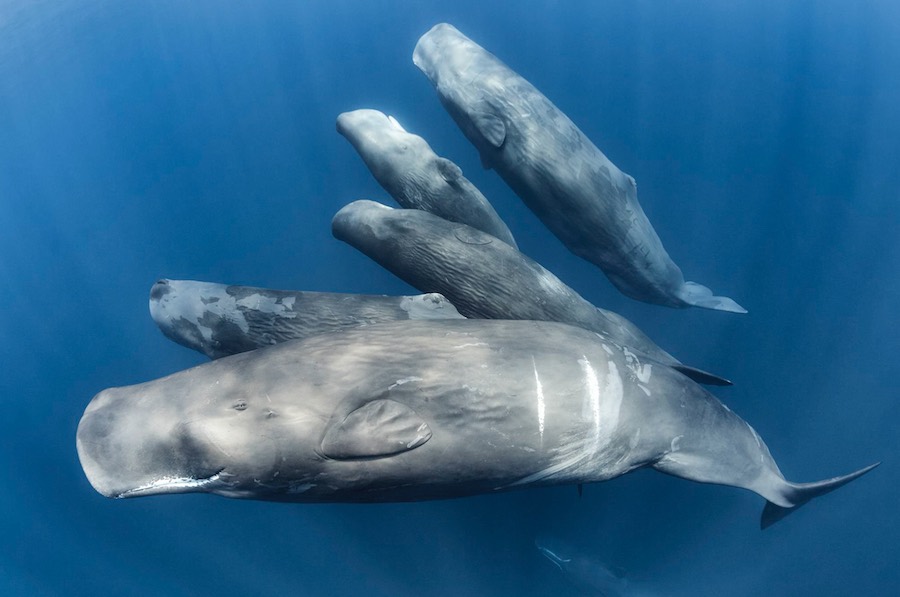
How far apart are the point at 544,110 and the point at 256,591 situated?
9312 mm

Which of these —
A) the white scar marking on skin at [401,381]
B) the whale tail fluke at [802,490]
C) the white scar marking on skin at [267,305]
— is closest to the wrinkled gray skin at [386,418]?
the white scar marking on skin at [401,381]

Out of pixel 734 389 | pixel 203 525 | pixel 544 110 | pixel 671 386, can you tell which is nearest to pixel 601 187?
pixel 544 110

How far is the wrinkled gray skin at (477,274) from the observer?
641 cm

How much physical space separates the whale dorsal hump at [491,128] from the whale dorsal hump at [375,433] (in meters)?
4.97

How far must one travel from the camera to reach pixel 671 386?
5.31 metres

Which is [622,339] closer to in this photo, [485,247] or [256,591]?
[485,247]

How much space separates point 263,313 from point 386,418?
321 cm

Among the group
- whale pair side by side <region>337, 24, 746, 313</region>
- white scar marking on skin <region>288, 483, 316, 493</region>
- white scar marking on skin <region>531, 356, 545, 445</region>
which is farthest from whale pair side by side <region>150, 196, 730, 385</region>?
white scar marking on skin <region>288, 483, 316, 493</region>

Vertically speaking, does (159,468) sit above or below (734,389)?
below

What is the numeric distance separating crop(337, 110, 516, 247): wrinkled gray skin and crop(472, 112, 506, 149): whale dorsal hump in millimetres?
682

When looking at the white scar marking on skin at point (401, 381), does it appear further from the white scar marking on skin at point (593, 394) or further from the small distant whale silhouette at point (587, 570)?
the small distant whale silhouette at point (587, 570)

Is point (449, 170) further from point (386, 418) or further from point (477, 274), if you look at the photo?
point (386, 418)

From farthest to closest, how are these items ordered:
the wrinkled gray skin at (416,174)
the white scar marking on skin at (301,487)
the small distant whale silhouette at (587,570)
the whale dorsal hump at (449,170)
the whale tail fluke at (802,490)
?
1. the small distant whale silhouette at (587,570)
2. the wrinkled gray skin at (416,174)
3. the whale dorsal hump at (449,170)
4. the whale tail fluke at (802,490)
5. the white scar marking on skin at (301,487)

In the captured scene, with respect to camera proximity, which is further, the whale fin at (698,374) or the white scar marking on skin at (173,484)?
the whale fin at (698,374)
